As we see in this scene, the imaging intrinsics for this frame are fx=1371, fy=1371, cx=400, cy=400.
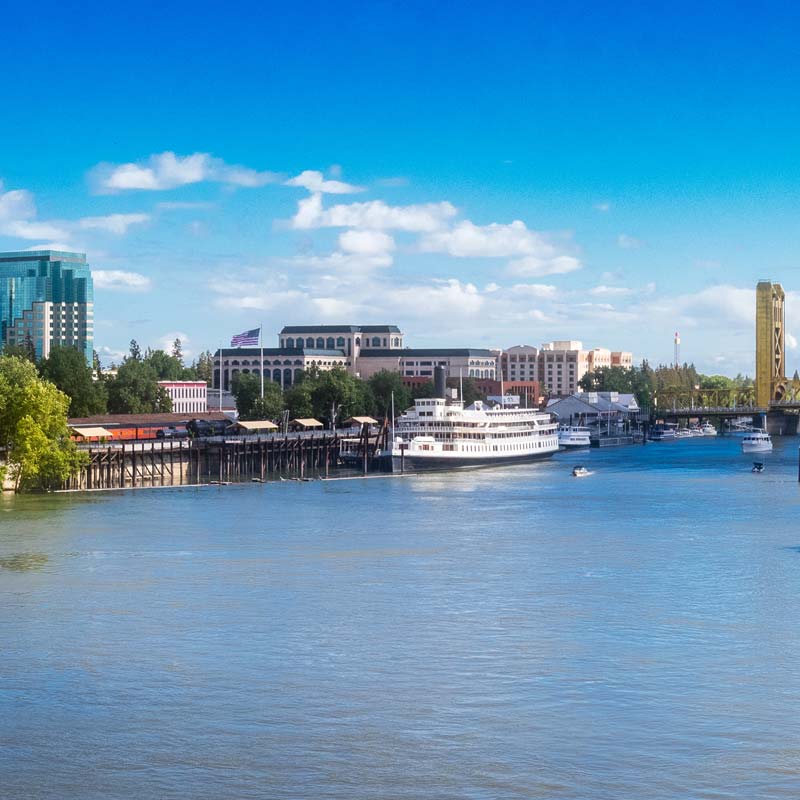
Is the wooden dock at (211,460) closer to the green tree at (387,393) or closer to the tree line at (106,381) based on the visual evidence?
the tree line at (106,381)

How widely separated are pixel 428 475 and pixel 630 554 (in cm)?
4916

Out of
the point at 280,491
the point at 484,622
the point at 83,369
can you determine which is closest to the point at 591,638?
the point at 484,622

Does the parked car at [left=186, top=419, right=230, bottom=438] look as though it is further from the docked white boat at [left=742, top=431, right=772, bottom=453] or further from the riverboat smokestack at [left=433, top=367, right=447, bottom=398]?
the docked white boat at [left=742, top=431, right=772, bottom=453]

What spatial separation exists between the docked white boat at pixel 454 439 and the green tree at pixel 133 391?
133 feet

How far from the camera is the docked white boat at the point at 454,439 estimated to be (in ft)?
335

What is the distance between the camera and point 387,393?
158 metres

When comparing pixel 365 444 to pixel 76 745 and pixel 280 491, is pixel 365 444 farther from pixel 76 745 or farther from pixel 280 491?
pixel 76 745

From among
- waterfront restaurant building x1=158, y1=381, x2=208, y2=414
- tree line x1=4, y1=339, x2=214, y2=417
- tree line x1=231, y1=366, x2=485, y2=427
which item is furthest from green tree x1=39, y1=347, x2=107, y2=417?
waterfront restaurant building x1=158, y1=381, x2=208, y2=414

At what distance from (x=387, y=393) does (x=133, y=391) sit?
30.4m

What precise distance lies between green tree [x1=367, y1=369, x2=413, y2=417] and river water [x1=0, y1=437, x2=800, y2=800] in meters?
93.9

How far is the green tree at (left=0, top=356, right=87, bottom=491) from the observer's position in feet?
244

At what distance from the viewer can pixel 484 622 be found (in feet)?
117

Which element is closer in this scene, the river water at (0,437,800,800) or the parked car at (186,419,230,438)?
the river water at (0,437,800,800)

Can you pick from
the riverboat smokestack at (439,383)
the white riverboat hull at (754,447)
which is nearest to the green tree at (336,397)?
the riverboat smokestack at (439,383)
